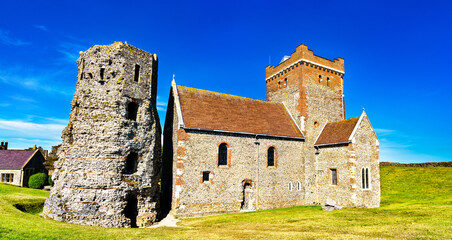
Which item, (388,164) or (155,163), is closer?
(155,163)

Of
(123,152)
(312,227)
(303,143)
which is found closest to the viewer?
(312,227)

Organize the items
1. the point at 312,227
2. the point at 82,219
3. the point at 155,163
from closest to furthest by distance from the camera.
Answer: the point at 312,227 → the point at 82,219 → the point at 155,163

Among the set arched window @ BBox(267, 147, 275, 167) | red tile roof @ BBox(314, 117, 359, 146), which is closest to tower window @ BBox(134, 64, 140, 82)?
arched window @ BBox(267, 147, 275, 167)

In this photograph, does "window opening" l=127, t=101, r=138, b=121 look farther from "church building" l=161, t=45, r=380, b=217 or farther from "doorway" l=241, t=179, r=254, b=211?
"doorway" l=241, t=179, r=254, b=211

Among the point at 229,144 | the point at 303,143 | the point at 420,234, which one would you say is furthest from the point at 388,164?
the point at 420,234

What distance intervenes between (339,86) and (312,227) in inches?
811

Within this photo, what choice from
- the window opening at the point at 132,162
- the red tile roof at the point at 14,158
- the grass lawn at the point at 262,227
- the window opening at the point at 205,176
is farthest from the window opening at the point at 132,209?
the red tile roof at the point at 14,158

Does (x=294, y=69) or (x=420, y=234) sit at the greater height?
(x=294, y=69)

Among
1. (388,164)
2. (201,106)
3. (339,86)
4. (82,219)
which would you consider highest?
(339,86)

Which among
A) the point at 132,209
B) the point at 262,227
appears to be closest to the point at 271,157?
the point at 262,227

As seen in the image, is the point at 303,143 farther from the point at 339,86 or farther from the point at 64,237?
the point at 64,237

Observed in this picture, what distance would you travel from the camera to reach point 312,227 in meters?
14.4

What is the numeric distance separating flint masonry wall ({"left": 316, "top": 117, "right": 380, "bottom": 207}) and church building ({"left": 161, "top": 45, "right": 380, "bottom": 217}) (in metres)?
0.08

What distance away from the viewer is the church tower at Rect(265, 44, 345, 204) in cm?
2663
